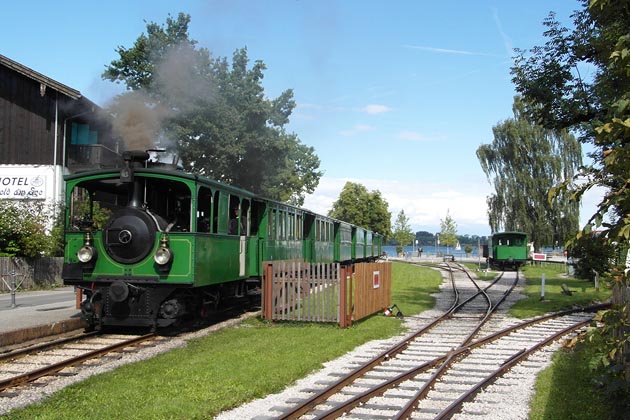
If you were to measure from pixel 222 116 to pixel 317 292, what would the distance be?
20064 mm

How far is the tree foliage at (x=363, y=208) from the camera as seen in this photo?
7538 cm

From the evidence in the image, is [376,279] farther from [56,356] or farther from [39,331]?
[56,356]

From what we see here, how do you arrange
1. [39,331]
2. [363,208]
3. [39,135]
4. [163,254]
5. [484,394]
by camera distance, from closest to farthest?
[484,394]
[163,254]
[39,331]
[39,135]
[363,208]

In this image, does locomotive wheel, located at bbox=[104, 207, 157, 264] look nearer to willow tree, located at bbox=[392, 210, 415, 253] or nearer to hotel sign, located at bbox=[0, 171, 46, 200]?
hotel sign, located at bbox=[0, 171, 46, 200]

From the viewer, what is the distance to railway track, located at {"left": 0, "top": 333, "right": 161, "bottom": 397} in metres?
7.71

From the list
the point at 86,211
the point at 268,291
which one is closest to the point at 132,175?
the point at 86,211

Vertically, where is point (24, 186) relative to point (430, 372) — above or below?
above

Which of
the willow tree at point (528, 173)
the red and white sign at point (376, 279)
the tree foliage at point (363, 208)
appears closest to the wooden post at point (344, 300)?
the red and white sign at point (376, 279)

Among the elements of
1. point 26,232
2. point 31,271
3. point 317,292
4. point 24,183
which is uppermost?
point 24,183

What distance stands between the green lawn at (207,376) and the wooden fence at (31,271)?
40.8 feet

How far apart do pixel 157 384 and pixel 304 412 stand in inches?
81.8

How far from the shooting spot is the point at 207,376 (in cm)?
784

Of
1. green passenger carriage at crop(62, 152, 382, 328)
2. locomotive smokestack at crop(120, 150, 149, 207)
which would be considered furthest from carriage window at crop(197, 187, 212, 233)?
locomotive smokestack at crop(120, 150, 149, 207)

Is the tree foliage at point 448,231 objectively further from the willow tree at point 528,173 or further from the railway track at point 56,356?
the railway track at point 56,356
